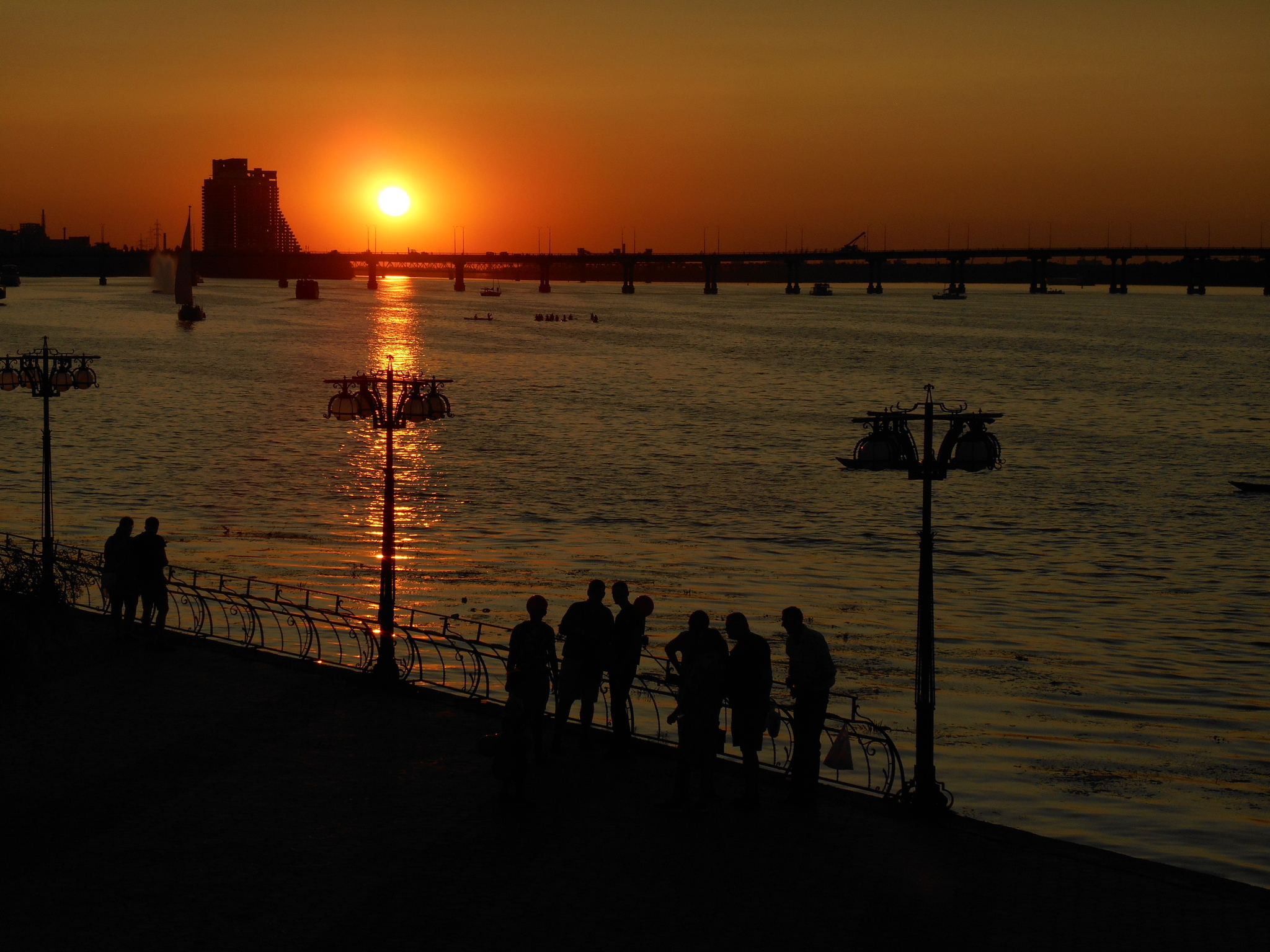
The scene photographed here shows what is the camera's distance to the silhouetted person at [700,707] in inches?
470

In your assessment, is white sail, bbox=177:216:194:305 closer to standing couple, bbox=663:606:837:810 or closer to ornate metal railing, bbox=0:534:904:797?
ornate metal railing, bbox=0:534:904:797

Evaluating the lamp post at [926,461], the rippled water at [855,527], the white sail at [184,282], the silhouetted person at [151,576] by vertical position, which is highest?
the white sail at [184,282]

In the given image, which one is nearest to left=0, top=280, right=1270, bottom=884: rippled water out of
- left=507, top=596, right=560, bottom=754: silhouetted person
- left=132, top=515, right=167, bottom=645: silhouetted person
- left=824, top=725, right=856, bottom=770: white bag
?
left=824, top=725, right=856, bottom=770: white bag

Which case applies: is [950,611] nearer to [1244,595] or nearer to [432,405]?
[1244,595]

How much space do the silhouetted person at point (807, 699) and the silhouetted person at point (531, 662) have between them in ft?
7.07

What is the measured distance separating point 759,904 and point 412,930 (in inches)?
97.0

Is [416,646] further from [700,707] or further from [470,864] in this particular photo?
[470,864]

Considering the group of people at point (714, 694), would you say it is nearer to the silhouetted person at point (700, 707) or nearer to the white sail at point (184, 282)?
the silhouetted person at point (700, 707)

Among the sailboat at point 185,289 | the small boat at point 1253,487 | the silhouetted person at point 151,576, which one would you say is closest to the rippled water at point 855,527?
the small boat at point 1253,487

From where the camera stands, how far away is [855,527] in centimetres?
4191

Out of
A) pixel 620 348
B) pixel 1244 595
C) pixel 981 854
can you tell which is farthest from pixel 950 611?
pixel 620 348

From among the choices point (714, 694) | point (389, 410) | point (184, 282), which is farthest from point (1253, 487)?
point (184, 282)

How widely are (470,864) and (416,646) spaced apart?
9.40m

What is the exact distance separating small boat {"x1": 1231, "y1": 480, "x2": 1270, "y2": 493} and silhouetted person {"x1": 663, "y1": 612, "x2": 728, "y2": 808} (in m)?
44.6
